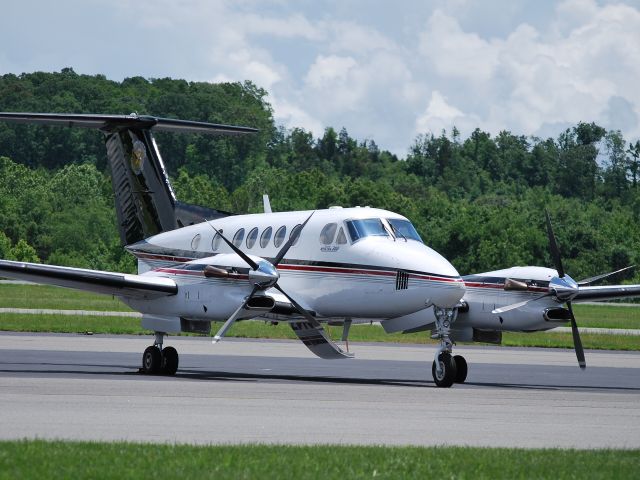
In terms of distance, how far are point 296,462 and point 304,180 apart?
3729 inches

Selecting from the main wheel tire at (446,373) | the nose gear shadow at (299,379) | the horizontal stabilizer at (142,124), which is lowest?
the nose gear shadow at (299,379)

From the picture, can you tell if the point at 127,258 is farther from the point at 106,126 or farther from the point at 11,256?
the point at 106,126

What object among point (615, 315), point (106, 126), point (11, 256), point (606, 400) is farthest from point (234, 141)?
point (606, 400)

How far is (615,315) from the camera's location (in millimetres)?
62812

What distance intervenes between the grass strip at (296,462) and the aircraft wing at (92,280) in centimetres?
1086

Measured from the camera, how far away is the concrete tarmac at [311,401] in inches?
549

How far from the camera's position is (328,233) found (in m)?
23.7

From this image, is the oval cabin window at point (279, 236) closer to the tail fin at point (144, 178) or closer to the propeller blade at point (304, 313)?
the propeller blade at point (304, 313)

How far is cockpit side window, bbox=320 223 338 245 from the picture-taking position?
2356 cm

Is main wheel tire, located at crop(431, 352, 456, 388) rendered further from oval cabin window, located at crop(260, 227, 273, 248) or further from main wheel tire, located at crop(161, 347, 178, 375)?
main wheel tire, located at crop(161, 347, 178, 375)

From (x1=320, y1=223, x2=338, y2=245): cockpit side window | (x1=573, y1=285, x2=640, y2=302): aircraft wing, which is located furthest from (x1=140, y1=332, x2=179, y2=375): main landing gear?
(x1=573, y1=285, x2=640, y2=302): aircraft wing

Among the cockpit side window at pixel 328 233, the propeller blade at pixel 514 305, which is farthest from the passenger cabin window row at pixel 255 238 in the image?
the propeller blade at pixel 514 305

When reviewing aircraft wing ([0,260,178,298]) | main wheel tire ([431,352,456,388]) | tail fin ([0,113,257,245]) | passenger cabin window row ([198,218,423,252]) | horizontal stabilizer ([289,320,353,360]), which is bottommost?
main wheel tire ([431,352,456,388])

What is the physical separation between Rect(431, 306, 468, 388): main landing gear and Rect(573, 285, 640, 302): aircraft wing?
333 centimetres
